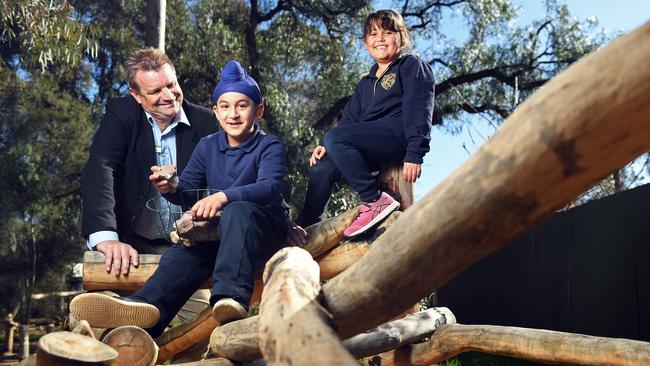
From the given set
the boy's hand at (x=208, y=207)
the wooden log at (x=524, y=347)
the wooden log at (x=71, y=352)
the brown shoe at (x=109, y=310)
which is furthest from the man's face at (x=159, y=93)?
the wooden log at (x=524, y=347)

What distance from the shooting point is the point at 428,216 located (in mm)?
1580

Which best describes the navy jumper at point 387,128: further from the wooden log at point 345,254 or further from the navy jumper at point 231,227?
the navy jumper at point 231,227

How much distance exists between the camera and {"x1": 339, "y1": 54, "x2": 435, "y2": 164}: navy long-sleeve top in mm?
3527

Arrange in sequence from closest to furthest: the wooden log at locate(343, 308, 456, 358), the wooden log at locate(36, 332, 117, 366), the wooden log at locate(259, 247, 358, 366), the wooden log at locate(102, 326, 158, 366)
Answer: the wooden log at locate(259, 247, 358, 366)
the wooden log at locate(36, 332, 117, 366)
the wooden log at locate(102, 326, 158, 366)
the wooden log at locate(343, 308, 456, 358)

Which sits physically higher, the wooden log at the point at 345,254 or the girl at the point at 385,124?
the girl at the point at 385,124

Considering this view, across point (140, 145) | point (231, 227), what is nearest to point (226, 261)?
point (231, 227)

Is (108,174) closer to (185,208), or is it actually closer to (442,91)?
(185,208)

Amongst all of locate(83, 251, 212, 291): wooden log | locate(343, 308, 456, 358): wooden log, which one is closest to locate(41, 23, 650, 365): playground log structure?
locate(83, 251, 212, 291): wooden log

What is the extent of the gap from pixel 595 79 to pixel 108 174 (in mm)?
2987

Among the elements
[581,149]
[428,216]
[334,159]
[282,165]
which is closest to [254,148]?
[282,165]

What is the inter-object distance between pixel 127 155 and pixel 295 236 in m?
1.02

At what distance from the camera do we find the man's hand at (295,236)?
12.0ft

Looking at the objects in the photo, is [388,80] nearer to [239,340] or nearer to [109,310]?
[239,340]

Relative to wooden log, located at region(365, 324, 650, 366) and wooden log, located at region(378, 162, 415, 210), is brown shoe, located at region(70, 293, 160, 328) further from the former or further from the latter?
wooden log, located at region(365, 324, 650, 366)
